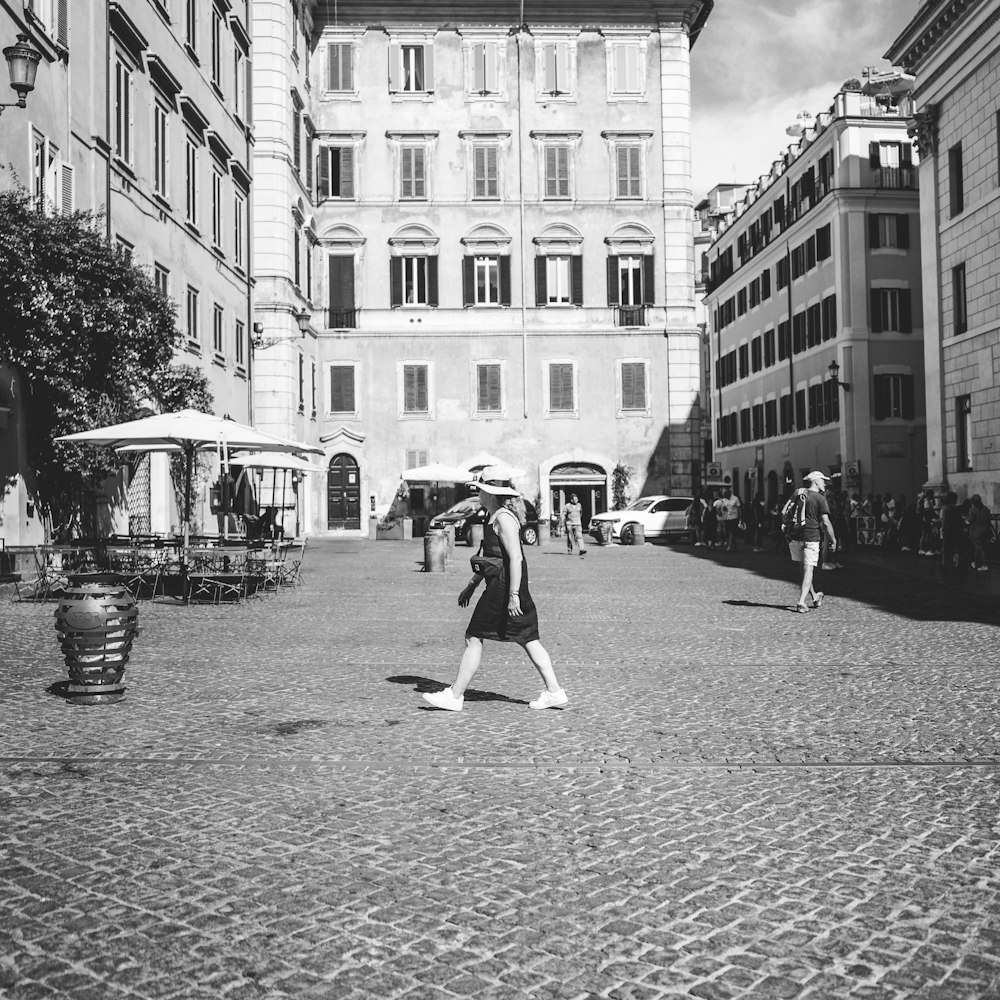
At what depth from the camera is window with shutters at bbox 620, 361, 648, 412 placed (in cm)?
4525

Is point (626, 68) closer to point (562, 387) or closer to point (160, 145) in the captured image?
point (562, 387)

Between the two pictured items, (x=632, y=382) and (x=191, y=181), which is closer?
(x=191, y=181)

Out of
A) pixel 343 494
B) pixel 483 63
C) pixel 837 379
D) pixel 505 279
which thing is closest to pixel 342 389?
pixel 343 494

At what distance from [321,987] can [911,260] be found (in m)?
47.0

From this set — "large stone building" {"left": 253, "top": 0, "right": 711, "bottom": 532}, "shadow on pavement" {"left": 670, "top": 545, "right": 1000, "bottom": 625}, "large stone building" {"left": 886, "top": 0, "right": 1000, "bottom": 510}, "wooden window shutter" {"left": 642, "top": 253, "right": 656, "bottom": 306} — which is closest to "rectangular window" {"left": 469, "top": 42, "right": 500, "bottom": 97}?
"large stone building" {"left": 253, "top": 0, "right": 711, "bottom": 532}

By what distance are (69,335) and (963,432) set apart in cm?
2252

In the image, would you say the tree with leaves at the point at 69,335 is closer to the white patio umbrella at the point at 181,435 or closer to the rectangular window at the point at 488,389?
the white patio umbrella at the point at 181,435

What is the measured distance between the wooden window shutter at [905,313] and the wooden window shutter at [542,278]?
1287 cm

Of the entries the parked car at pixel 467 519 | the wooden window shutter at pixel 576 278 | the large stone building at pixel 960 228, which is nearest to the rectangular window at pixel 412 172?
the wooden window shutter at pixel 576 278

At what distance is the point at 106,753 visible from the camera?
7.49m

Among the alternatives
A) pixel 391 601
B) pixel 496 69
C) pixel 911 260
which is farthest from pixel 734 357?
pixel 391 601

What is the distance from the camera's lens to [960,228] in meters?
32.3

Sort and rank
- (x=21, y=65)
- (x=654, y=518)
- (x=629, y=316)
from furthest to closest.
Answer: (x=629, y=316)
(x=654, y=518)
(x=21, y=65)

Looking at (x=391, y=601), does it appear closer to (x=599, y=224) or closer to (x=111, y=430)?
(x=111, y=430)
